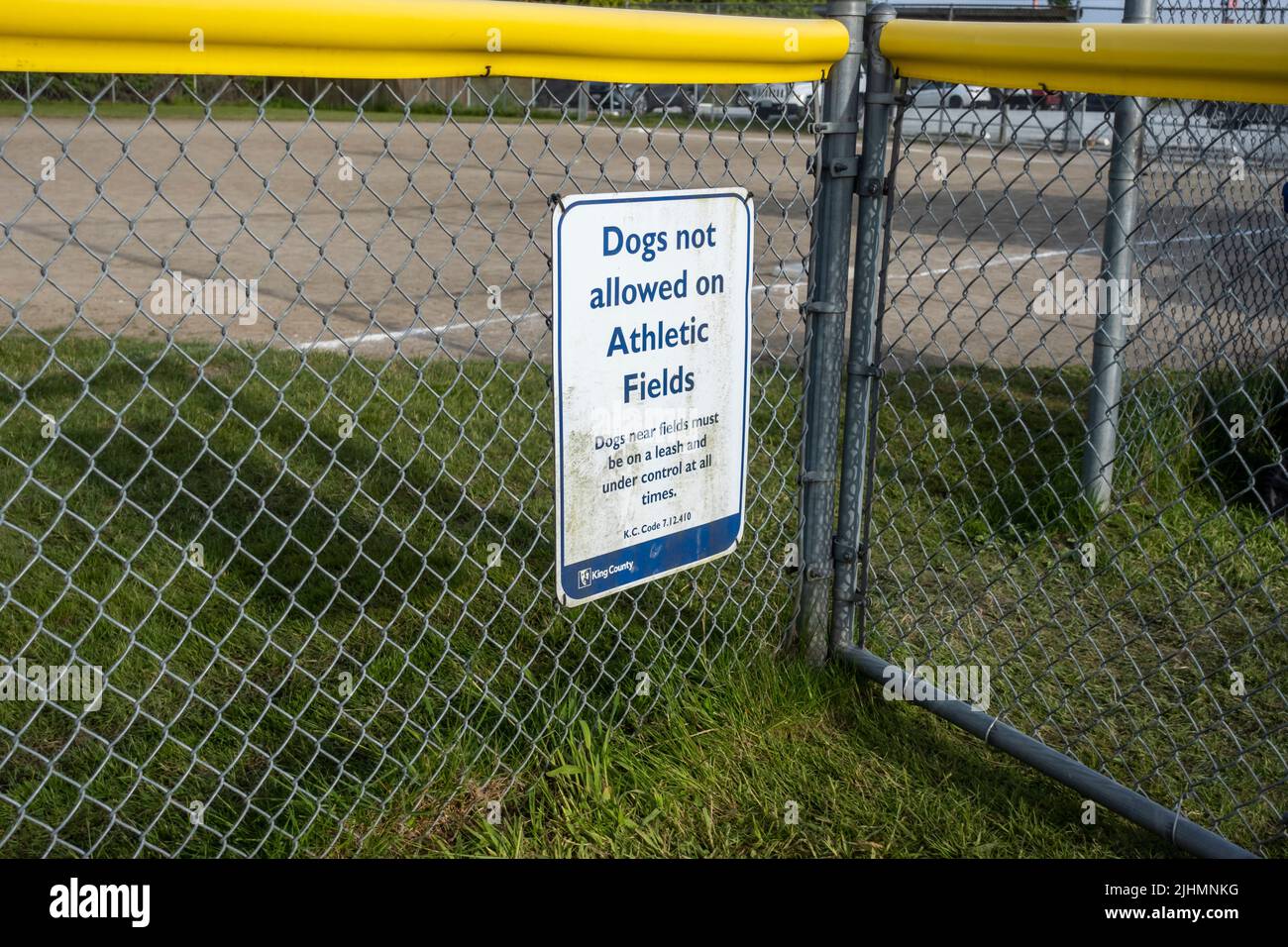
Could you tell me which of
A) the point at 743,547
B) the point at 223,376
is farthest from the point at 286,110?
the point at 743,547

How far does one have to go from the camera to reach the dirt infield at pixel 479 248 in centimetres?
297

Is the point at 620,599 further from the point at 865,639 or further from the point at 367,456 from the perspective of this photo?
the point at 367,456

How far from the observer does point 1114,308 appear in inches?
167

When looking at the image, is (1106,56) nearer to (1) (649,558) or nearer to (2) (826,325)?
(2) (826,325)

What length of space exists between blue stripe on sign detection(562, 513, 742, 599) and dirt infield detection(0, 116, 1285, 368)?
0.59 meters

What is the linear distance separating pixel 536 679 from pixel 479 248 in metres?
7.03

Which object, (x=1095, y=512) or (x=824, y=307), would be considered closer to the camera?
(x=824, y=307)

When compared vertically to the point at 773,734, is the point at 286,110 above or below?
above

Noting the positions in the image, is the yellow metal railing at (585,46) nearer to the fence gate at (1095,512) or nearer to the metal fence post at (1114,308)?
the fence gate at (1095,512)

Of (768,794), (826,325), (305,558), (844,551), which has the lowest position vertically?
(768,794)

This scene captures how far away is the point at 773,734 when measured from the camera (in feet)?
10.1

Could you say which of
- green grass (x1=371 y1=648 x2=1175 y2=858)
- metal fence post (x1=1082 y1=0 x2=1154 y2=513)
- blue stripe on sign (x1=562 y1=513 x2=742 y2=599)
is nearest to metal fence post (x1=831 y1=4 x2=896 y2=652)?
green grass (x1=371 y1=648 x2=1175 y2=858)

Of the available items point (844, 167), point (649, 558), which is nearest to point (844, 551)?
point (649, 558)

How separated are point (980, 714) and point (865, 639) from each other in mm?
540
